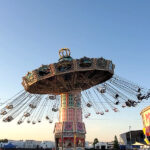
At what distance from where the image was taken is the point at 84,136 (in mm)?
35906

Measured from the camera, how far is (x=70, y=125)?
35062mm

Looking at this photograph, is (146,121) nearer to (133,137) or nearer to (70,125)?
(70,125)

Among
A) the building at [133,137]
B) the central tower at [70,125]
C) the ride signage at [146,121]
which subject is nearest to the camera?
the ride signage at [146,121]

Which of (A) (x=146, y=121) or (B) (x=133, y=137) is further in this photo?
(B) (x=133, y=137)

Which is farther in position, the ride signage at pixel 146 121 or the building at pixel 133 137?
the building at pixel 133 137

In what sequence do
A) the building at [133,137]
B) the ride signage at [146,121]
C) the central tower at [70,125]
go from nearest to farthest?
the ride signage at [146,121], the central tower at [70,125], the building at [133,137]

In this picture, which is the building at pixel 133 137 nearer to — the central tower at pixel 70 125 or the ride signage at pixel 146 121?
the central tower at pixel 70 125

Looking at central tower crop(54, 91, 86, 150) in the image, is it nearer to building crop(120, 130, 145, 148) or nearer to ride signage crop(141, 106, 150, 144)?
ride signage crop(141, 106, 150, 144)

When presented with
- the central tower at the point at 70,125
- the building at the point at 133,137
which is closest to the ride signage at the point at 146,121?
the central tower at the point at 70,125

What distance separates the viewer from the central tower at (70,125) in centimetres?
3462

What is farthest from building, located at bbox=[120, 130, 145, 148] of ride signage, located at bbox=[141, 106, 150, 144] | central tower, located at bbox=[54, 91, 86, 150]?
ride signage, located at bbox=[141, 106, 150, 144]

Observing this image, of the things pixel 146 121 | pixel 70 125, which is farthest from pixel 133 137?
pixel 146 121

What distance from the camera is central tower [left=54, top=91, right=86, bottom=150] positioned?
114ft

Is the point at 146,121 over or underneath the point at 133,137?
over
